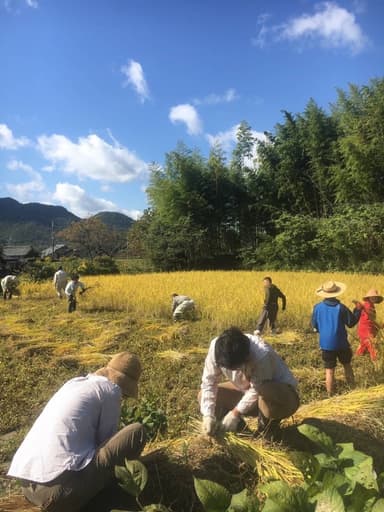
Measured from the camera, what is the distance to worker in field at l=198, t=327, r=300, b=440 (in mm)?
2221

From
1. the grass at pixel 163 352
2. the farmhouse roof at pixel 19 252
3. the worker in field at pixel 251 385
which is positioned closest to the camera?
the worker in field at pixel 251 385

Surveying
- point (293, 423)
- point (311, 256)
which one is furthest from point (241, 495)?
point (311, 256)

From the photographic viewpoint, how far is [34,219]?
14088 centimetres

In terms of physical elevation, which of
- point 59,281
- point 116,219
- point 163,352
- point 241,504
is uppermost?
point 116,219

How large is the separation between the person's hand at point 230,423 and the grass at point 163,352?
4.6 inches

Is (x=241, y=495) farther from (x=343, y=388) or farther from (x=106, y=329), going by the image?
(x=106, y=329)

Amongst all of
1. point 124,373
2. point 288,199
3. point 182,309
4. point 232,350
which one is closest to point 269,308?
point 182,309

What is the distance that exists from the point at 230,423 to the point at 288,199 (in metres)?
18.7

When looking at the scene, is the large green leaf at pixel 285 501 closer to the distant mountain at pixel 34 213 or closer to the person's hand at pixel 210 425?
the person's hand at pixel 210 425

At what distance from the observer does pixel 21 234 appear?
102 meters

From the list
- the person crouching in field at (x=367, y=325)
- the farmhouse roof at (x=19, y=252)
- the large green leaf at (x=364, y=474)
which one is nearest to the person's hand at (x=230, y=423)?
the large green leaf at (x=364, y=474)

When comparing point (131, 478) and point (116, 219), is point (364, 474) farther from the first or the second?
point (116, 219)

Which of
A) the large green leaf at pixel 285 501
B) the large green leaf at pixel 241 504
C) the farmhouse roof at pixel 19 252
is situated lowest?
the large green leaf at pixel 241 504

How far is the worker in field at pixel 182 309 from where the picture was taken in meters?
7.12
